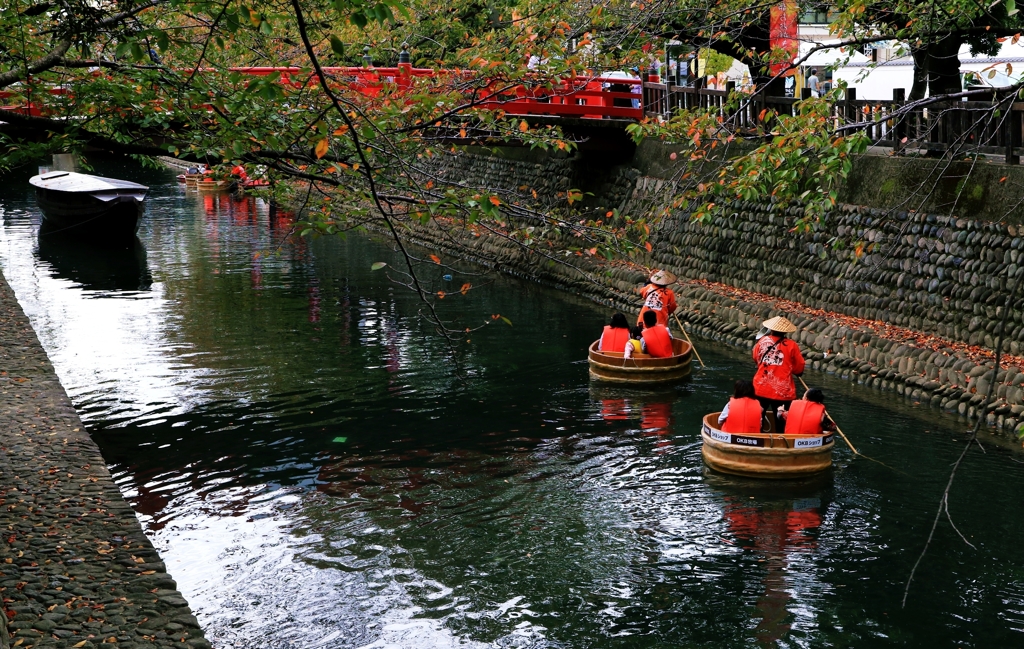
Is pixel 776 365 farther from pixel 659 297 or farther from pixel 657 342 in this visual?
pixel 659 297

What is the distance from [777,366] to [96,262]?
22.6 meters

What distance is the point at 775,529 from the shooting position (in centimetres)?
1077

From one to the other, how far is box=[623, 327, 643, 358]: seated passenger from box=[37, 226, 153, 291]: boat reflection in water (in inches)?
529

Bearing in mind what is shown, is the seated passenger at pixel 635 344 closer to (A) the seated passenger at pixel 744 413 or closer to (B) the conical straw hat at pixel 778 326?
(B) the conical straw hat at pixel 778 326

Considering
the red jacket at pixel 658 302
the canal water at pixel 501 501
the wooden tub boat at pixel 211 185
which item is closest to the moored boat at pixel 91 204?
the wooden tub boat at pixel 211 185

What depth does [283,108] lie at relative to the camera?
9531 mm

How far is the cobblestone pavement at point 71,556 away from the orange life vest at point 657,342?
27.2 feet

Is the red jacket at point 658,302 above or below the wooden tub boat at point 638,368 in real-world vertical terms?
above

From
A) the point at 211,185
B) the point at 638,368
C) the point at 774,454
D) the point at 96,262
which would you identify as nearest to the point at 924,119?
the point at 638,368

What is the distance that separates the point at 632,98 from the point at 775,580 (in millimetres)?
16894

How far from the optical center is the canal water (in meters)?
8.88

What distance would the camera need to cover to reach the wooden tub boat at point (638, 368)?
16.0 meters

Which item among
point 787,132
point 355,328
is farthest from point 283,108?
point 355,328

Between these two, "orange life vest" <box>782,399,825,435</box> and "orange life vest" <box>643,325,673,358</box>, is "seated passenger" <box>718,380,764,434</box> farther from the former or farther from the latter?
"orange life vest" <box>643,325,673,358</box>
